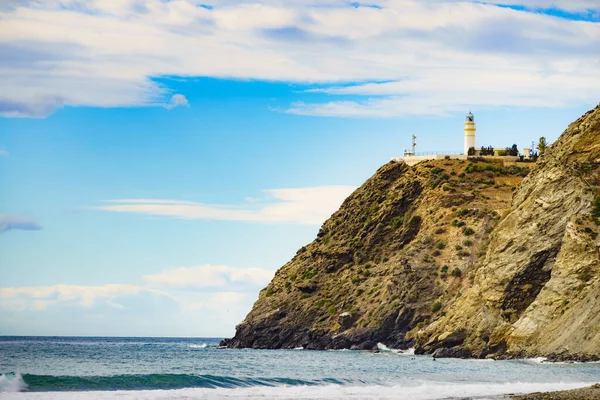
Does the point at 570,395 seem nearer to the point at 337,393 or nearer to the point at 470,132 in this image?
the point at 337,393

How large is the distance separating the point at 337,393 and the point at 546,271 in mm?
40819

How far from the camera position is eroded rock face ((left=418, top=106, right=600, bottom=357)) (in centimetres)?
6919

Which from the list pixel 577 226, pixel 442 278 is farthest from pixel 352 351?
pixel 577 226

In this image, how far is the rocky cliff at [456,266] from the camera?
72.3 meters

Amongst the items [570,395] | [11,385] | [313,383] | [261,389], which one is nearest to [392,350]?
[313,383]

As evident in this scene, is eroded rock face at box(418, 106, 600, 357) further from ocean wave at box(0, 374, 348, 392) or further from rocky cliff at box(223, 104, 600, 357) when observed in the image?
ocean wave at box(0, 374, 348, 392)

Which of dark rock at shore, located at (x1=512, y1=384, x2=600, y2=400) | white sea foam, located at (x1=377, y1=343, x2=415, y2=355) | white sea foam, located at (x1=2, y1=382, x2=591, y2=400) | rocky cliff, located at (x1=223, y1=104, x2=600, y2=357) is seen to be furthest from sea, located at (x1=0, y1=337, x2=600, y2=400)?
white sea foam, located at (x1=377, y1=343, x2=415, y2=355)

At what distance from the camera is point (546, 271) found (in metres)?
77.8

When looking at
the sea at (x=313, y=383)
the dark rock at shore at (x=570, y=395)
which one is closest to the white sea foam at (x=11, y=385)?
the sea at (x=313, y=383)

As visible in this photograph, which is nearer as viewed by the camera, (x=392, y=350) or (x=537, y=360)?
(x=537, y=360)

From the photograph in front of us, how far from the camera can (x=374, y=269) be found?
359 feet

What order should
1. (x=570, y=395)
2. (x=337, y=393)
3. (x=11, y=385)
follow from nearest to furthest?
(x=570, y=395), (x=11, y=385), (x=337, y=393)

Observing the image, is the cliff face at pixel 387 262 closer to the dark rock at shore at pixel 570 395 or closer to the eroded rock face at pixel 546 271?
the eroded rock face at pixel 546 271

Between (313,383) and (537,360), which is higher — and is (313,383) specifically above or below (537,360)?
below
